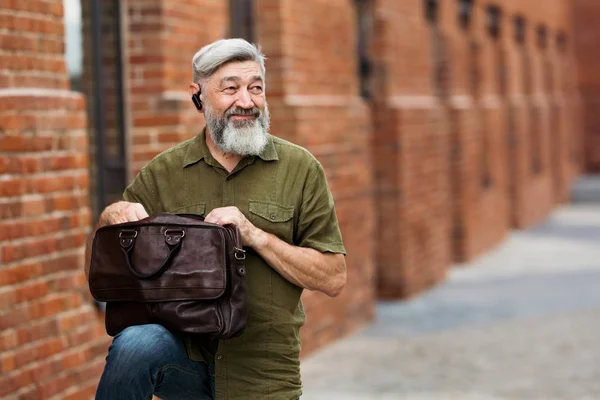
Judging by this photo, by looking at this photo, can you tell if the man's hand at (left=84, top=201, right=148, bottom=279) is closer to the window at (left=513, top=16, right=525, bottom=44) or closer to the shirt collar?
the shirt collar

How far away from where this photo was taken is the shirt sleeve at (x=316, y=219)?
348cm

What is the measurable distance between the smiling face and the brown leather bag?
25cm

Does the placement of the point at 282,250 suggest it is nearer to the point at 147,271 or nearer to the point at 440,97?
the point at 147,271

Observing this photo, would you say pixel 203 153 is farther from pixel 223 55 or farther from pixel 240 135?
pixel 223 55

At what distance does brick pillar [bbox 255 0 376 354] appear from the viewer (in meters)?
8.22

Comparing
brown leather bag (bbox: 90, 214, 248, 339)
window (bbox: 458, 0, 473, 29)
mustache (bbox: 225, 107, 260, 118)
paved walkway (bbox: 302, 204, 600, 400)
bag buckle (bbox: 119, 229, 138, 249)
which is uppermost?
window (bbox: 458, 0, 473, 29)

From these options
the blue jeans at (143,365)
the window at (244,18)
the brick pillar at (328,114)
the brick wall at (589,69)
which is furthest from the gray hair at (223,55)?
the brick wall at (589,69)

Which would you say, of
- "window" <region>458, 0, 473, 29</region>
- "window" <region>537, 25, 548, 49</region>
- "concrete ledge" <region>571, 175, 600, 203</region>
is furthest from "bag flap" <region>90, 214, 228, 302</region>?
"concrete ledge" <region>571, 175, 600, 203</region>

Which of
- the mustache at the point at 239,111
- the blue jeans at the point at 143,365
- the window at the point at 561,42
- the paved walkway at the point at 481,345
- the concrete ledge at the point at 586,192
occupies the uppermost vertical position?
the window at the point at 561,42

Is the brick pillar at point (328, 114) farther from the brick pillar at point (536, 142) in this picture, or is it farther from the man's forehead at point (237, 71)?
the brick pillar at point (536, 142)

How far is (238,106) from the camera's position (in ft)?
11.2

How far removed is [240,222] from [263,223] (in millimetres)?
130

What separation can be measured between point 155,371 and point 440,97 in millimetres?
11082

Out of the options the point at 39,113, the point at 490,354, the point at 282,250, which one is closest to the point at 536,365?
the point at 490,354
